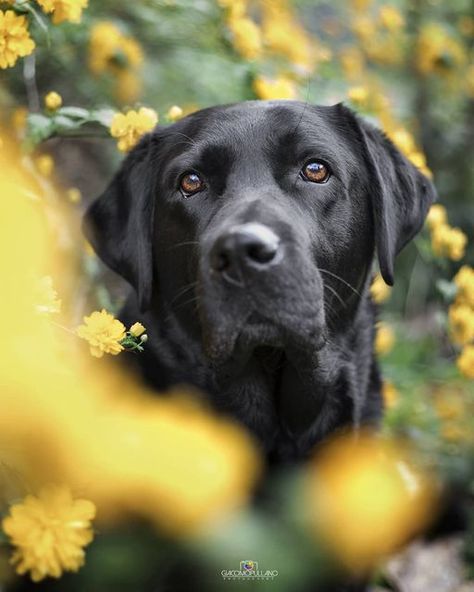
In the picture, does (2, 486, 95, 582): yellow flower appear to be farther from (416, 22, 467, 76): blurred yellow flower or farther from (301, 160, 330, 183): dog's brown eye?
(416, 22, 467, 76): blurred yellow flower

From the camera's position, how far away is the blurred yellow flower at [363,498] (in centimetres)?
215

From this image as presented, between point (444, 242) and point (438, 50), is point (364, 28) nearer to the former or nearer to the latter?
point (438, 50)

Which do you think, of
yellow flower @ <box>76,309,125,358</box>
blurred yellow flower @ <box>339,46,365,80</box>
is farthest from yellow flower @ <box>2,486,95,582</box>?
blurred yellow flower @ <box>339,46,365,80</box>

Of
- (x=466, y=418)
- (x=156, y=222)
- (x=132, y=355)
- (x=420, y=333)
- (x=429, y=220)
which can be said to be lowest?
(x=132, y=355)

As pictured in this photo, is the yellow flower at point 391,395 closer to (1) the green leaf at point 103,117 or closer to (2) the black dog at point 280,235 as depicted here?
(2) the black dog at point 280,235

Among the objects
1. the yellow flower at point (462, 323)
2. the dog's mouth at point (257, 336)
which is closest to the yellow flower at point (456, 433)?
the yellow flower at point (462, 323)

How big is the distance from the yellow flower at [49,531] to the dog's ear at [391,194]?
1.22 metres

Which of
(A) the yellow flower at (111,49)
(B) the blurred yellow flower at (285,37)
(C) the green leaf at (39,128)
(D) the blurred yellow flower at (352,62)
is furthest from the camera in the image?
(D) the blurred yellow flower at (352,62)

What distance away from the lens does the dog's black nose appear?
1.90 m

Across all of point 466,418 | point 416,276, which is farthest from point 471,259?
point 466,418

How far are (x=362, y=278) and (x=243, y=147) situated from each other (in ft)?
1.84

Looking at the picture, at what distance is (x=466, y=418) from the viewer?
343cm

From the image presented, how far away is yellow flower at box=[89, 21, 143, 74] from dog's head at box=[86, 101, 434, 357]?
732mm

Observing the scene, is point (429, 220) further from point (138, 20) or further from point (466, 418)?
point (138, 20)
